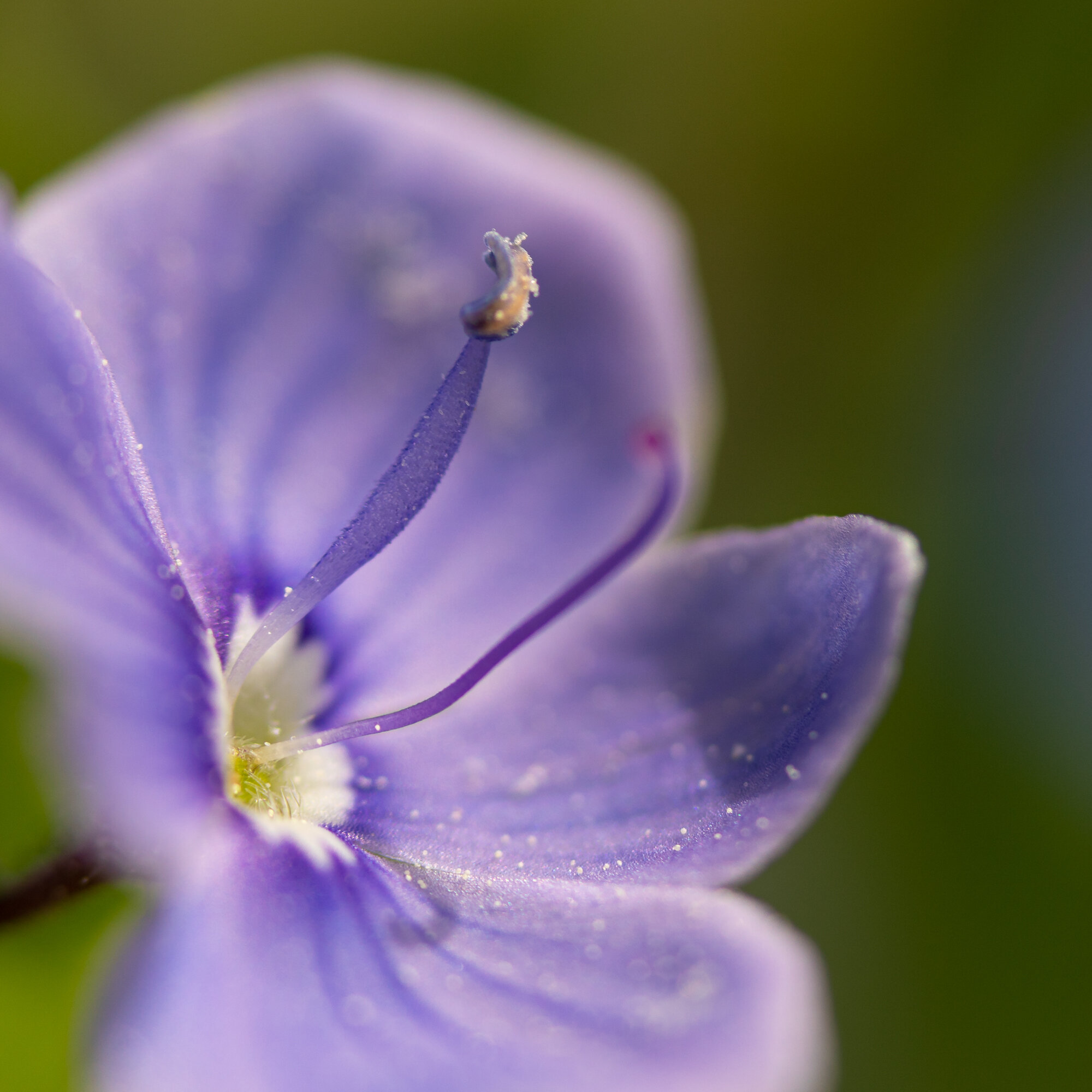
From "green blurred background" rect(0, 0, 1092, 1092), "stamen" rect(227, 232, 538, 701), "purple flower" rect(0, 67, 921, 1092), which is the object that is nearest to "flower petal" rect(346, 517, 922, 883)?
"purple flower" rect(0, 67, 921, 1092)

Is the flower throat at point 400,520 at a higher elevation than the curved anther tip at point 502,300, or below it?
below

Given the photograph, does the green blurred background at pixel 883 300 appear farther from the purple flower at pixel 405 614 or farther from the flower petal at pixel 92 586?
the flower petal at pixel 92 586

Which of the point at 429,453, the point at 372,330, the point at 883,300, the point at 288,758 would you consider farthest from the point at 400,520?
the point at 883,300

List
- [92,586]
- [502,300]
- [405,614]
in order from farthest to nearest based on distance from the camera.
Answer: [405,614] → [502,300] → [92,586]

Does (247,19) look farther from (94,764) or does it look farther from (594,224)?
(94,764)

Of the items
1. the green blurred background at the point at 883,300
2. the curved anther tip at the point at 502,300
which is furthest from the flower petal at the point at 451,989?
the green blurred background at the point at 883,300

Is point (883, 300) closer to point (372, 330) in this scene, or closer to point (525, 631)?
Answer: point (372, 330)

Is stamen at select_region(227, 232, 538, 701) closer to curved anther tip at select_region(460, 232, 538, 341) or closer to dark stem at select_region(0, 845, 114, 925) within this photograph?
curved anther tip at select_region(460, 232, 538, 341)
